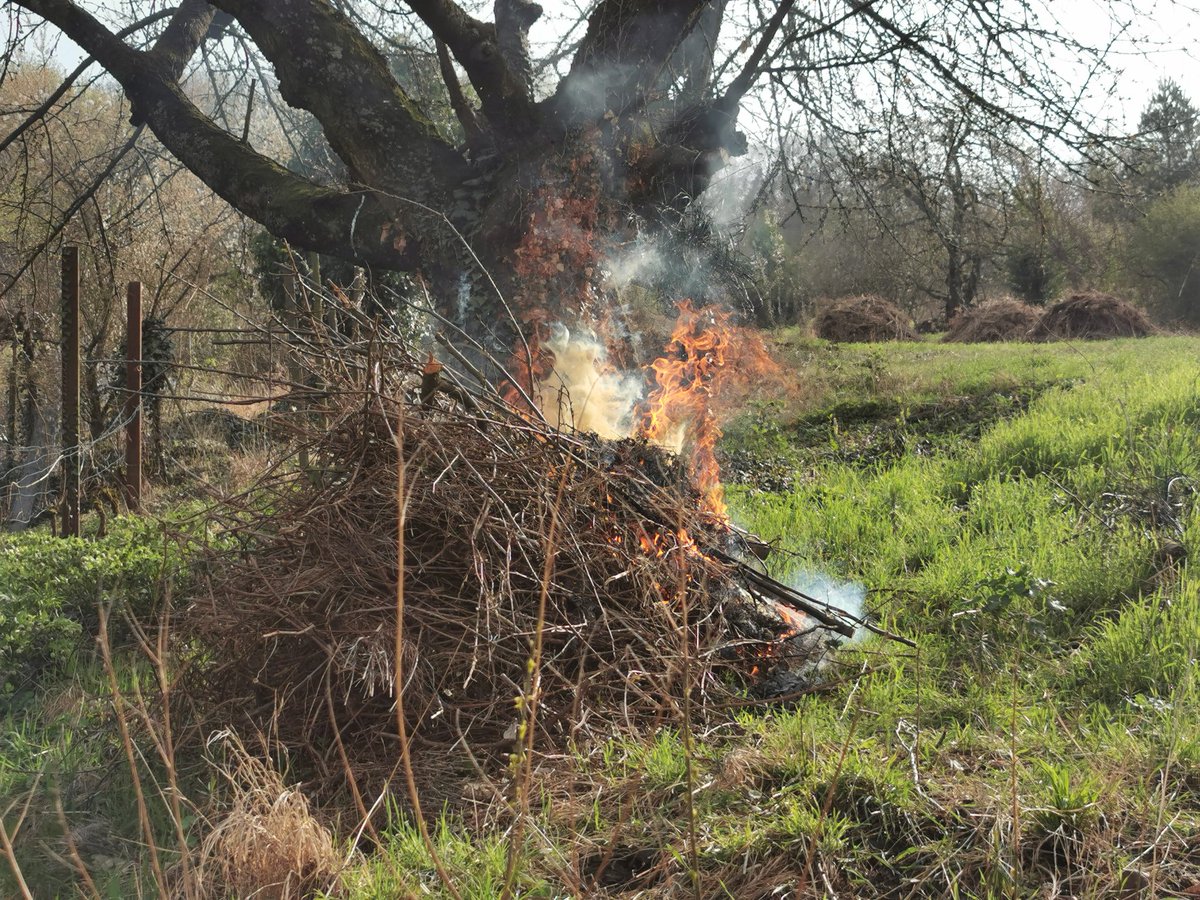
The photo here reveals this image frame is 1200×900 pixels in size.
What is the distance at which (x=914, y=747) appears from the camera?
297 cm

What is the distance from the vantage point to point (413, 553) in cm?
373

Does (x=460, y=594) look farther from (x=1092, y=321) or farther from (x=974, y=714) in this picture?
(x=1092, y=321)

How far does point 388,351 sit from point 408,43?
787 cm

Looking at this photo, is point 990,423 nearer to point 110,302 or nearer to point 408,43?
point 408,43

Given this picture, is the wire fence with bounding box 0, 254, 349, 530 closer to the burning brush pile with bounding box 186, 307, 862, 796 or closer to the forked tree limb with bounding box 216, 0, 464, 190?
the forked tree limb with bounding box 216, 0, 464, 190

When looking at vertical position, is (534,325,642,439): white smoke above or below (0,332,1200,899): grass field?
above

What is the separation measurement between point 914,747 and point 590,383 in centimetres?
401

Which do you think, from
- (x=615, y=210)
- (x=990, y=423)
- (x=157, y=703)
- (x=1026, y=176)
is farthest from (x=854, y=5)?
(x=157, y=703)

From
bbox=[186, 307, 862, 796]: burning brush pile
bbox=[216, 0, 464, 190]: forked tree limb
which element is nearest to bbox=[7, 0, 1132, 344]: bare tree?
bbox=[216, 0, 464, 190]: forked tree limb

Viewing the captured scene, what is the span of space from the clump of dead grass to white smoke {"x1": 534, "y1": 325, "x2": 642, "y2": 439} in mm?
16094

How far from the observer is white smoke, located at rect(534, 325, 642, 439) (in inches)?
247

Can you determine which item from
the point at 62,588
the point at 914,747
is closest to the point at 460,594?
the point at 914,747

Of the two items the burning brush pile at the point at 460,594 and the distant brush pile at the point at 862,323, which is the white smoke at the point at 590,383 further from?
the distant brush pile at the point at 862,323

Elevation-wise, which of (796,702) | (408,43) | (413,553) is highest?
(408,43)
